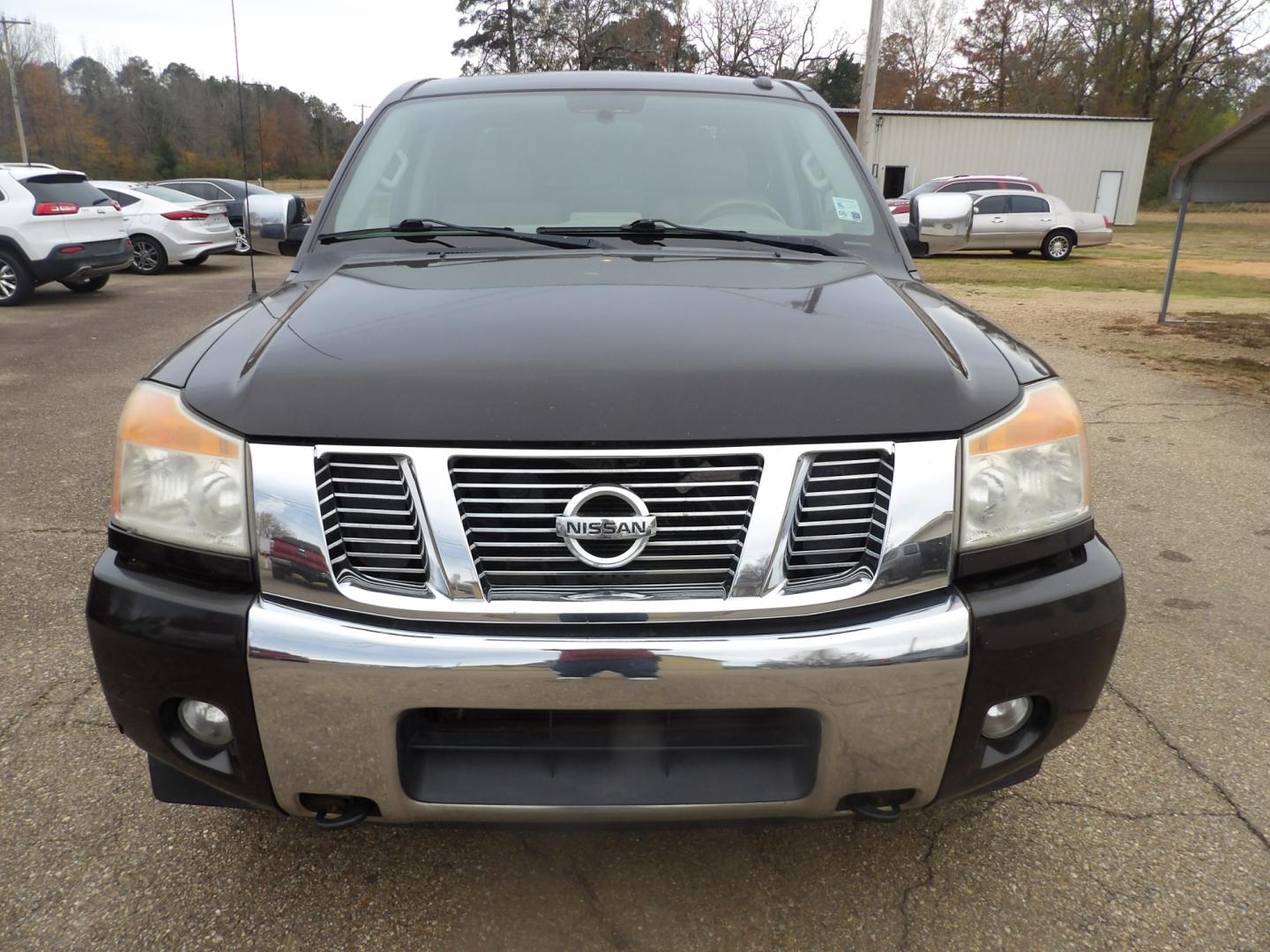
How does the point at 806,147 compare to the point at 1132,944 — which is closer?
the point at 1132,944

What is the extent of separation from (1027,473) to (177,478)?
1.51m

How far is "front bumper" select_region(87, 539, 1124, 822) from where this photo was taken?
4.88 feet

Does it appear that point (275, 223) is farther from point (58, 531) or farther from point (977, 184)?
point (977, 184)

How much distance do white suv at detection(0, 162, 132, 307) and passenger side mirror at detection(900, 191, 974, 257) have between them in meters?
11.4

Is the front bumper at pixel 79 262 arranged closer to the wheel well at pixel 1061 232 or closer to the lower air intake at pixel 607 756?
the lower air intake at pixel 607 756

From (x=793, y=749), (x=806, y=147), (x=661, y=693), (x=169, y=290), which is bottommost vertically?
(x=169, y=290)

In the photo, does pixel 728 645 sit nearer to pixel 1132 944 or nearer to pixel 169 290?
pixel 1132 944

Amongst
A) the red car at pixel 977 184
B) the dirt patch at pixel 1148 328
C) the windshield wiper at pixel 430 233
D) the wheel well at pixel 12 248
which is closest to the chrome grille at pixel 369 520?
the windshield wiper at pixel 430 233

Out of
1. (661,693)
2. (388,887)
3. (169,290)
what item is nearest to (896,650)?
(661,693)

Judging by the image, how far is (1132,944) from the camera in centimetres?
181

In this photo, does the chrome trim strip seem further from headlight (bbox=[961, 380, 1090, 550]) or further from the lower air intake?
the lower air intake

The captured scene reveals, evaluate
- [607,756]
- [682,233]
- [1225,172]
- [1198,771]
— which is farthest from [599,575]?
[1225,172]

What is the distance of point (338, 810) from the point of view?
163 cm

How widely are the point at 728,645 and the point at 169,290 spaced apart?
45.6 feet
